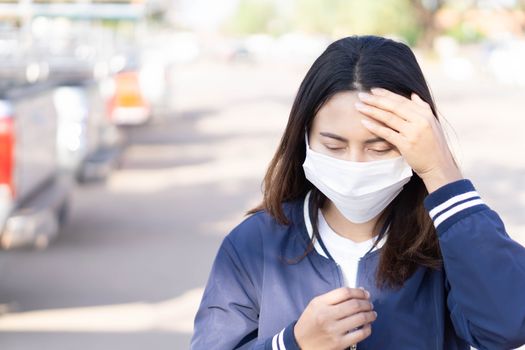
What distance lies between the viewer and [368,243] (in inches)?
94.3

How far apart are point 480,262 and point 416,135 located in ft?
0.86

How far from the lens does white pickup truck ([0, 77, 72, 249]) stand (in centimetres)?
714

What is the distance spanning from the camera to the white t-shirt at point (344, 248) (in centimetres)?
234

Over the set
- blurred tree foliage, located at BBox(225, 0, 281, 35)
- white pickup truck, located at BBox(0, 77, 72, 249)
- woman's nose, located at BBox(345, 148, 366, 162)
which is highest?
blurred tree foliage, located at BBox(225, 0, 281, 35)

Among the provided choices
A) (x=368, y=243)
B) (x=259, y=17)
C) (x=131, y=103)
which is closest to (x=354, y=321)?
(x=368, y=243)

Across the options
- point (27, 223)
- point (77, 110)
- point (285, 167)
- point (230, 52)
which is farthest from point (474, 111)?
point (230, 52)

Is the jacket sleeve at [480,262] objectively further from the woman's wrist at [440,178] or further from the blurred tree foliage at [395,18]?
the blurred tree foliage at [395,18]

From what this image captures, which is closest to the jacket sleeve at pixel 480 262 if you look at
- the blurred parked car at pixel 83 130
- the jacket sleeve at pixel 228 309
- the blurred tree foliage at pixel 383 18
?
the jacket sleeve at pixel 228 309

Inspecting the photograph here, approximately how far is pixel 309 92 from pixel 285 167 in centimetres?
24

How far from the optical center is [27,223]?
723 centimetres

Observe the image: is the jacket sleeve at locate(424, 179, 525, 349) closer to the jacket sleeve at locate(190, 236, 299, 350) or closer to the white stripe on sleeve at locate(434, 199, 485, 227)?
the white stripe on sleeve at locate(434, 199, 485, 227)

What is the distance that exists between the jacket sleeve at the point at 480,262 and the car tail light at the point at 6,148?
5355 mm

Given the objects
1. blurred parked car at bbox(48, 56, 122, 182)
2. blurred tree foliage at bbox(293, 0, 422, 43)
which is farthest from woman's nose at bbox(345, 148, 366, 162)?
blurred tree foliage at bbox(293, 0, 422, 43)

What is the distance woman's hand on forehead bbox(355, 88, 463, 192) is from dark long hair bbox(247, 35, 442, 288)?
0.12 m
